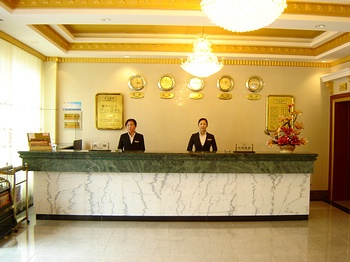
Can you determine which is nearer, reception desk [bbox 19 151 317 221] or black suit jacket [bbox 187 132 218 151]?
reception desk [bbox 19 151 317 221]

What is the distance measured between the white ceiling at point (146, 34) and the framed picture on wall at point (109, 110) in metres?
0.95

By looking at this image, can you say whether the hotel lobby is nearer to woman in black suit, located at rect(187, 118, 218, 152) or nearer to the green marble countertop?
the green marble countertop

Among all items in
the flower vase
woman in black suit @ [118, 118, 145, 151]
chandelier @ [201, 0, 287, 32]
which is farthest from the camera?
woman in black suit @ [118, 118, 145, 151]

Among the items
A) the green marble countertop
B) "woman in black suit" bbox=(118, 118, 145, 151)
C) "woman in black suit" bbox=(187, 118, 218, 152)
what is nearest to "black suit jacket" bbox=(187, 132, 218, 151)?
"woman in black suit" bbox=(187, 118, 218, 152)

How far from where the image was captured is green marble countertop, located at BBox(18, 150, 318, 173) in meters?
4.85

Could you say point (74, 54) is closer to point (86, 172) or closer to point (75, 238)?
point (86, 172)

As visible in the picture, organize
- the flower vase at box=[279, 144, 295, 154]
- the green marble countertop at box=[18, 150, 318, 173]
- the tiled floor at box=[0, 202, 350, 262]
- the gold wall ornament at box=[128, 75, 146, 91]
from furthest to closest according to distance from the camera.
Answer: the gold wall ornament at box=[128, 75, 146, 91] < the flower vase at box=[279, 144, 295, 154] < the green marble countertop at box=[18, 150, 318, 173] < the tiled floor at box=[0, 202, 350, 262]

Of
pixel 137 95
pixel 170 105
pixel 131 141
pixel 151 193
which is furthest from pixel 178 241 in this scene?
pixel 137 95

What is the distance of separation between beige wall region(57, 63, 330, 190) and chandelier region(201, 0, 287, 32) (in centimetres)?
372

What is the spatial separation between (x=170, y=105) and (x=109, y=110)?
1411mm

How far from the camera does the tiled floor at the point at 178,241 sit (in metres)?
3.79

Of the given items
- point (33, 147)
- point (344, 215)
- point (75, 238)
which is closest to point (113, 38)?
point (33, 147)

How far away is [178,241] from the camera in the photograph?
4.25 m

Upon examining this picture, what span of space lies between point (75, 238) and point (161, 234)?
1.22 metres
